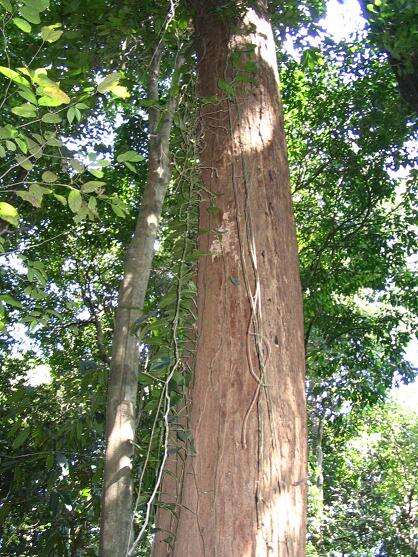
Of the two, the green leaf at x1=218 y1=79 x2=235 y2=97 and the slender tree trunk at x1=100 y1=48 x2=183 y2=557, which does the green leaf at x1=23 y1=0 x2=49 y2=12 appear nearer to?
the green leaf at x1=218 y1=79 x2=235 y2=97

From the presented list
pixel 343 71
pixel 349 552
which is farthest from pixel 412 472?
pixel 343 71

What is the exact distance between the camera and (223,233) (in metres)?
1.78

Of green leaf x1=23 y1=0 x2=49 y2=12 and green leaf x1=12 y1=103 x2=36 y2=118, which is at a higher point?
green leaf x1=23 y1=0 x2=49 y2=12

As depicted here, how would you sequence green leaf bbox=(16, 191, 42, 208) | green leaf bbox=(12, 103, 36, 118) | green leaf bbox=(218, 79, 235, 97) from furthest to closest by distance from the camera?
1. green leaf bbox=(218, 79, 235, 97)
2. green leaf bbox=(16, 191, 42, 208)
3. green leaf bbox=(12, 103, 36, 118)

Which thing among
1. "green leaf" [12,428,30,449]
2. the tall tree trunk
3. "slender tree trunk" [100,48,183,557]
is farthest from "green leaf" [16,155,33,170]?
"green leaf" [12,428,30,449]

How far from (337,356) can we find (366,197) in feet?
6.19

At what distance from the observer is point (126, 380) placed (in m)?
1.97

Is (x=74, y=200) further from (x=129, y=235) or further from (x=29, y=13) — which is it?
(x=129, y=235)

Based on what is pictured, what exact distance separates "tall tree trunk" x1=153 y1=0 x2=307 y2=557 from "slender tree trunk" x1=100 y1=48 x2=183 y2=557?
0.59 feet

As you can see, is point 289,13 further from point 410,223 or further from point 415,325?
point 415,325

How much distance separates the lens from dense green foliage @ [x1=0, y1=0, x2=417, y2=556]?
6.20 ft

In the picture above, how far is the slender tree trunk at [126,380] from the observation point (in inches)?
66.7

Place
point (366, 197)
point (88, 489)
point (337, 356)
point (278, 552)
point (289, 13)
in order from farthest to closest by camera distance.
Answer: point (337, 356) < point (366, 197) < point (289, 13) < point (88, 489) < point (278, 552)

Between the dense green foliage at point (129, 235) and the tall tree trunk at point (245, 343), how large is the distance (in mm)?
187
